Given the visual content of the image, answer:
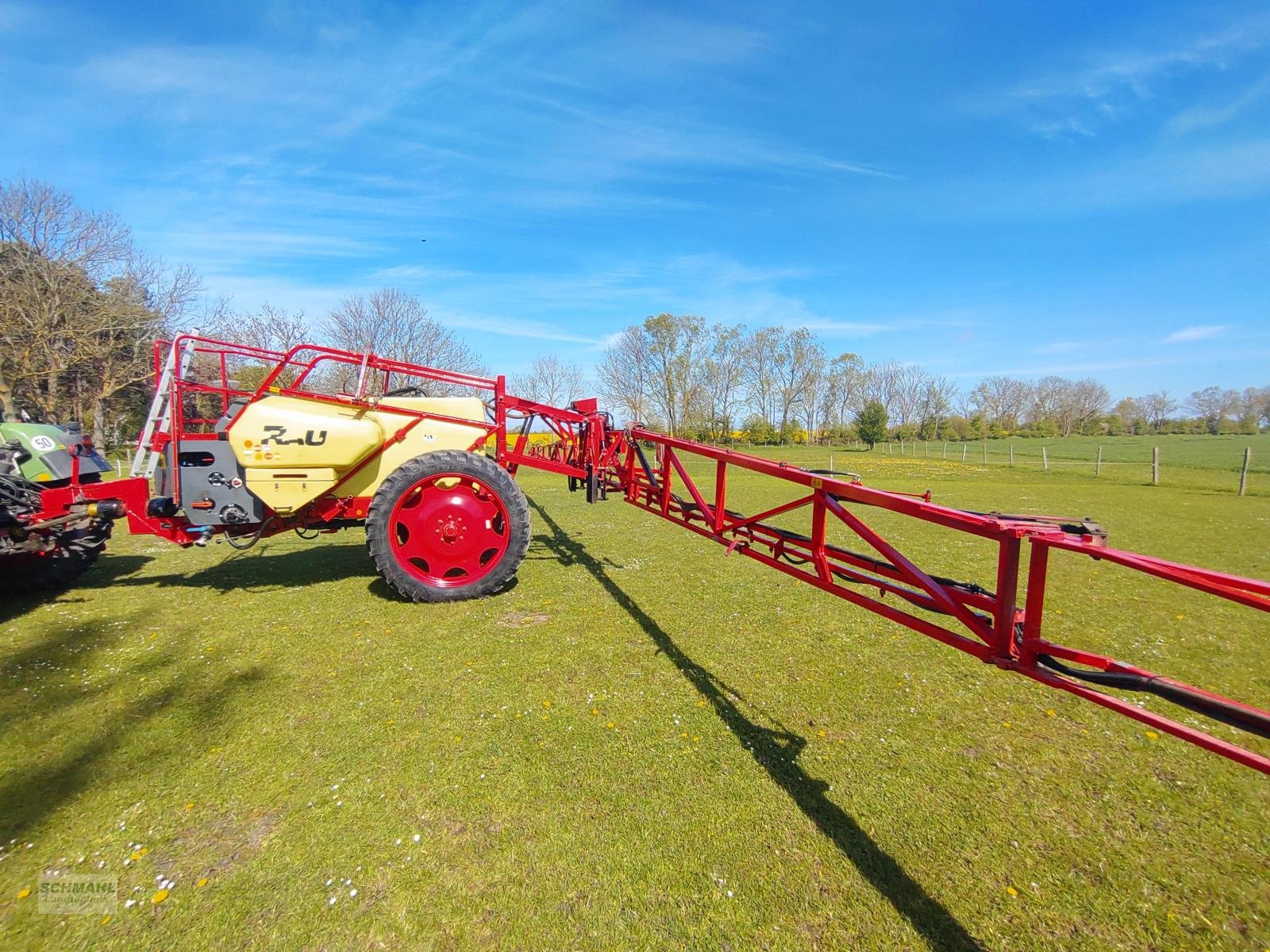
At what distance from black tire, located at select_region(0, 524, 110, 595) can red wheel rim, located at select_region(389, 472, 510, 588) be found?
11.1 feet

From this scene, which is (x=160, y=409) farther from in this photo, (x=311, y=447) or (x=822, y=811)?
(x=822, y=811)

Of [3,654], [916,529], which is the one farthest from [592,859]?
[916,529]

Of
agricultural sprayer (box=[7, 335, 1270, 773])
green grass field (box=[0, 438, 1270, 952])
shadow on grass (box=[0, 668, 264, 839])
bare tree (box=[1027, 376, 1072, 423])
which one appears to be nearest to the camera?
green grass field (box=[0, 438, 1270, 952])

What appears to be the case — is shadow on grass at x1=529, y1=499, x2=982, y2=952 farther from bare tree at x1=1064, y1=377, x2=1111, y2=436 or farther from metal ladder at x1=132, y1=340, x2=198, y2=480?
bare tree at x1=1064, y1=377, x2=1111, y2=436

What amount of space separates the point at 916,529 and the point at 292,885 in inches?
458

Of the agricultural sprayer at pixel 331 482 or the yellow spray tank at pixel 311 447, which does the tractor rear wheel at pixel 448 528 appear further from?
the yellow spray tank at pixel 311 447

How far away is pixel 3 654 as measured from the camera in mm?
4469

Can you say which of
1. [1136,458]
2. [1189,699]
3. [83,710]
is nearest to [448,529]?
[83,710]

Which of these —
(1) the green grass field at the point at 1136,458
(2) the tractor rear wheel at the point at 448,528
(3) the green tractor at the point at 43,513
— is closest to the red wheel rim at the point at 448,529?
(2) the tractor rear wheel at the point at 448,528

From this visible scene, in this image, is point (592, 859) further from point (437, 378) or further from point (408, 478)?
point (437, 378)

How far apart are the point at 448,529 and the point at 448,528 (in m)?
0.02

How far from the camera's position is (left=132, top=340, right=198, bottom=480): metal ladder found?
17.5ft

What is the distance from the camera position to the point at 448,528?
571 centimetres

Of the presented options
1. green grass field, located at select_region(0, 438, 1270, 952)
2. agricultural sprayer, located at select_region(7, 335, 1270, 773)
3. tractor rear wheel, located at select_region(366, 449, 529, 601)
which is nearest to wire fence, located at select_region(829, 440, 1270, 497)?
agricultural sprayer, located at select_region(7, 335, 1270, 773)
